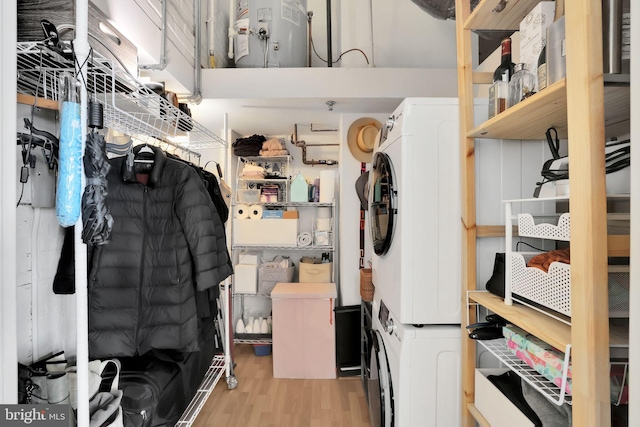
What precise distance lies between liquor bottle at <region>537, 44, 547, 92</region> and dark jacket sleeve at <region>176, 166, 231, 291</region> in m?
1.39

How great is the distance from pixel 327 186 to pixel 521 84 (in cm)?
218

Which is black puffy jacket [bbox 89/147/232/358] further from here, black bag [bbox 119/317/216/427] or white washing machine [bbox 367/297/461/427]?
white washing machine [bbox 367/297/461/427]

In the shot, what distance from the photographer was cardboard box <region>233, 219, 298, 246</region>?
315 cm

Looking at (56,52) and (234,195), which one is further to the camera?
(234,195)

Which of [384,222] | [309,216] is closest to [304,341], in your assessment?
[309,216]

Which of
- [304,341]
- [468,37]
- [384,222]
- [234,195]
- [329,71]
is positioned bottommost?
[304,341]

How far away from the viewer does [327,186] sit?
3178 millimetres

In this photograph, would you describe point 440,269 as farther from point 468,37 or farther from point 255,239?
point 255,239

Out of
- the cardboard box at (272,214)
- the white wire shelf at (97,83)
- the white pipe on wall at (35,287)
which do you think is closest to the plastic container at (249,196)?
the cardboard box at (272,214)

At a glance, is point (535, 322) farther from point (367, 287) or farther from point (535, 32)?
point (367, 287)

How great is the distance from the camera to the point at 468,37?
1382mm

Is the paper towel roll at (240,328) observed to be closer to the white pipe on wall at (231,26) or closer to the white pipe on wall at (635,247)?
the white pipe on wall at (231,26)

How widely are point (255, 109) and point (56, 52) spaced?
174 cm

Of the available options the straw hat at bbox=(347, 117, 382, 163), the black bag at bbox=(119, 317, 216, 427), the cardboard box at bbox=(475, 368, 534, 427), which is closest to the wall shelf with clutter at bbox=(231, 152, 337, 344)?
the straw hat at bbox=(347, 117, 382, 163)
